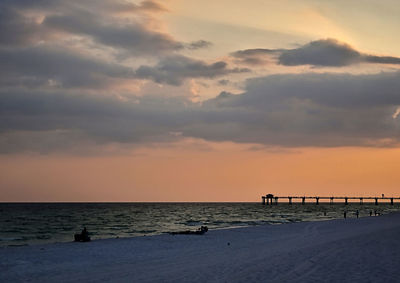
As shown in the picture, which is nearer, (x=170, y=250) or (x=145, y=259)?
(x=145, y=259)

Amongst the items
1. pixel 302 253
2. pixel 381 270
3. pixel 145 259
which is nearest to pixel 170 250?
pixel 145 259

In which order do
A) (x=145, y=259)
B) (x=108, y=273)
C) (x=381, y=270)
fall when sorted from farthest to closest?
(x=145, y=259)
(x=108, y=273)
(x=381, y=270)

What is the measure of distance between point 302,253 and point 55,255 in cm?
1497

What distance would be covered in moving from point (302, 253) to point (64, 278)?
40.4 ft

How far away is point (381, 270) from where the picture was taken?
17.1 m

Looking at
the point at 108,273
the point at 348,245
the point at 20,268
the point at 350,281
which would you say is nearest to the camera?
the point at 350,281

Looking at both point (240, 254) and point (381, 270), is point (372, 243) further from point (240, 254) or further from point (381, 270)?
point (381, 270)

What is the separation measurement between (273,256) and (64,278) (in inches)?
422

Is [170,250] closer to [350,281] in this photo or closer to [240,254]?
[240,254]

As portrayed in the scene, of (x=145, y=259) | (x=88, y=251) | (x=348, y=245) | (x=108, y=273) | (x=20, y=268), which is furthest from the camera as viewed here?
(x=88, y=251)

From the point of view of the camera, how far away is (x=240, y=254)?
24984 millimetres

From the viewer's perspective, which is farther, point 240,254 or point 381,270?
point 240,254

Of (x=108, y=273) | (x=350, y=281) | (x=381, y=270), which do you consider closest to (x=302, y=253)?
(x=381, y=270)

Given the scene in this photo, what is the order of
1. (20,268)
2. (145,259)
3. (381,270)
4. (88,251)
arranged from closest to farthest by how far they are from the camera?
(381,270) < (20,268) < (145,259) < (88,251)
